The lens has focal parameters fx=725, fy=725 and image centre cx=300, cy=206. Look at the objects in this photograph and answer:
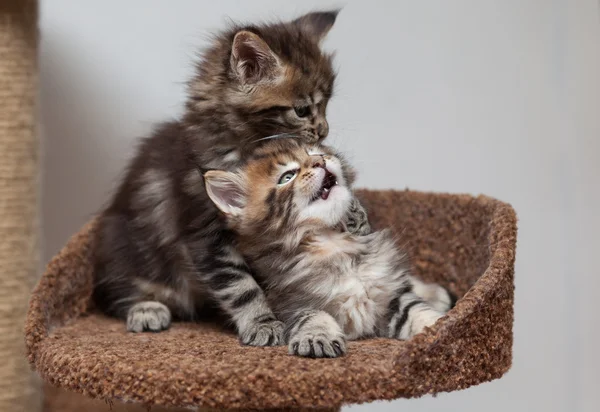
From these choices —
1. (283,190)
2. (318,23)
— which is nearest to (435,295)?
(283,190)

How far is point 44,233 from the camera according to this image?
2.63 metres

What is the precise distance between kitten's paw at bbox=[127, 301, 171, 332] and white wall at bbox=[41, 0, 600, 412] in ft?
3.11

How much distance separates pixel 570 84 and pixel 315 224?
4.83 ft

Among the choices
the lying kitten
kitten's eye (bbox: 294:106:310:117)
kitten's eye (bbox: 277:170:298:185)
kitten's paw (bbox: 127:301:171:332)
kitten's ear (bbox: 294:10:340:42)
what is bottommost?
kitten's paw (bbox: 127:301:171:332)

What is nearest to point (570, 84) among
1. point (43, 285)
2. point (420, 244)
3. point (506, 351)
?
point (420, 244)

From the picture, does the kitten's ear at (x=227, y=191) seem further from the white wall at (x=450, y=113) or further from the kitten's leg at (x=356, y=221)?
the white wall at (x=450, y=113)

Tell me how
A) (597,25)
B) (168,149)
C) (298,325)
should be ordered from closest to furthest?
1. (298,325)
2. (168,149)
3. (597,25)

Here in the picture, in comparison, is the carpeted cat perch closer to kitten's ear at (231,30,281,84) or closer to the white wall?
kitten's ear at (231,30,281,84)

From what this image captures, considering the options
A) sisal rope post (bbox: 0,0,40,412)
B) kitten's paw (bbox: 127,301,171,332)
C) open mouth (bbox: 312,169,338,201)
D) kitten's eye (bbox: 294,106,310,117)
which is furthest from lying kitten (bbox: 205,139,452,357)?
sisal rope post (bbox: 0,0,40,412)

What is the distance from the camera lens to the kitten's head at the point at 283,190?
1529mm

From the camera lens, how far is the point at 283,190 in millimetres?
1549

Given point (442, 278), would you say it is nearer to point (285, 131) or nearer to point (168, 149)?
point (285, 131)

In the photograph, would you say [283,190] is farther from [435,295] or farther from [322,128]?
[435,295]

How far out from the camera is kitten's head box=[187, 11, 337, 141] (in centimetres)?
167
